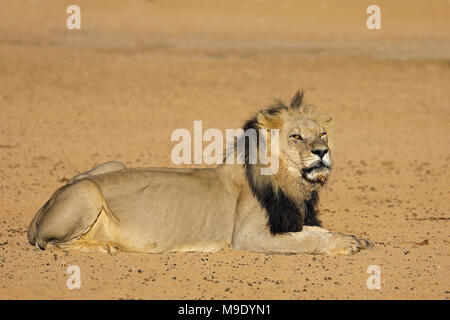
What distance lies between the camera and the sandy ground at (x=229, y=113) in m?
7.62

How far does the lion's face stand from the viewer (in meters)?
8.20

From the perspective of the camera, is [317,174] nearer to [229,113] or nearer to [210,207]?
[210,207]

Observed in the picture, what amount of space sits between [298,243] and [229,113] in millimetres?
10350

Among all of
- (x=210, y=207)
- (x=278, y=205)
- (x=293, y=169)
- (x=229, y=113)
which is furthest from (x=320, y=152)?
(x=229, y=113)

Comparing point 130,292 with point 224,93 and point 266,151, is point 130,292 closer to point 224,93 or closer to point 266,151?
point 266,151

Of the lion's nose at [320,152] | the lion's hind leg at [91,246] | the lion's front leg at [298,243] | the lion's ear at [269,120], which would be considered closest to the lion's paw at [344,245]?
the lion's front leg at [298,243]

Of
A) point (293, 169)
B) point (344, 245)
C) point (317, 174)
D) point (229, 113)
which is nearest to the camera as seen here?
point (317, 174)

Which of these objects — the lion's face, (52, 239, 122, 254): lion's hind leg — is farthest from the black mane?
(52, 239, 122, 254): lion's hind leg

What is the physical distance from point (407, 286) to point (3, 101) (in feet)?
43.2

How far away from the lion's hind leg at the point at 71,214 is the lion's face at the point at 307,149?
1895 millimetres

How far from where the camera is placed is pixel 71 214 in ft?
26.8

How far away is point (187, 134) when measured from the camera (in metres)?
16.8

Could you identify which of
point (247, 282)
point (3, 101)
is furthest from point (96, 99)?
point (247, 282)

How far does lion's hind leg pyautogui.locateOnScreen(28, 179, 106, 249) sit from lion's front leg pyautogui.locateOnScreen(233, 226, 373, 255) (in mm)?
1439
